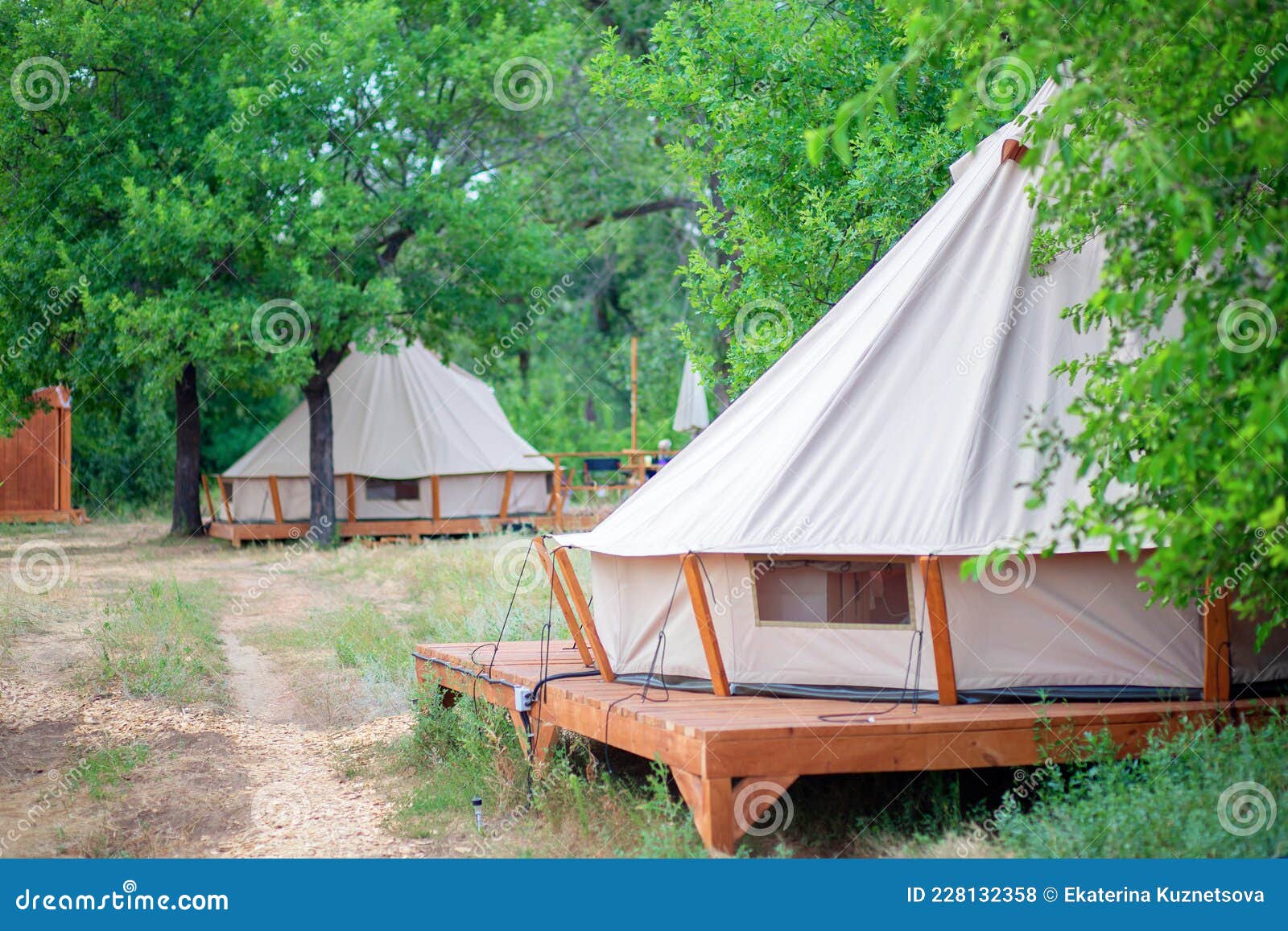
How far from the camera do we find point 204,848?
21.0ft

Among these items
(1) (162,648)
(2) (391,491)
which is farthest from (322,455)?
(1) (162,648)

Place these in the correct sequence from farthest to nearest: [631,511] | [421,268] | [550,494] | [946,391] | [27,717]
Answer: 1. [550,494]
2. [421,268]
3. [27,717]
4. [631,511]
5. [946,391]

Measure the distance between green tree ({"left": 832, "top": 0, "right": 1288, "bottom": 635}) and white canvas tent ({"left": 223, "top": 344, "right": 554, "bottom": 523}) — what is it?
669 inches

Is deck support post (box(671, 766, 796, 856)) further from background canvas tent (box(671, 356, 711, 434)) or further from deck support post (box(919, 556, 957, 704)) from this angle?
background canvas tent (box(671, 356, 711, 434))

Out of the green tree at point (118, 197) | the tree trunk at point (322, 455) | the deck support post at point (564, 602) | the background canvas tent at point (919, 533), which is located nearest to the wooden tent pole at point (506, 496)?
the tree trunk at point (322, 455)

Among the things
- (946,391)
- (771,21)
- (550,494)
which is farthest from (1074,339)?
(550,494)

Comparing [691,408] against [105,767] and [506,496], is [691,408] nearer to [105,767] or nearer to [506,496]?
[506,496]

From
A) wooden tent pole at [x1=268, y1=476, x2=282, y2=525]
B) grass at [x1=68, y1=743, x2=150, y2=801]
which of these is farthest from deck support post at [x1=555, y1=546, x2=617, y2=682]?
wooden tent pole at [x1=268, y1=476, x2=282, y2=525]

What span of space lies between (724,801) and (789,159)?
6107 millimetres

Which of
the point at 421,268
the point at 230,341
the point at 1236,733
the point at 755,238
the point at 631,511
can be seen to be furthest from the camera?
the point at 421,268

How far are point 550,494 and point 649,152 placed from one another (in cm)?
652

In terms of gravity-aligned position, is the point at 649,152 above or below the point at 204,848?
above

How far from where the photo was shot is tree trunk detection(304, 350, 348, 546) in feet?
65.2

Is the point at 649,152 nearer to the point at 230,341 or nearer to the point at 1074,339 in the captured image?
the point at 230,341
